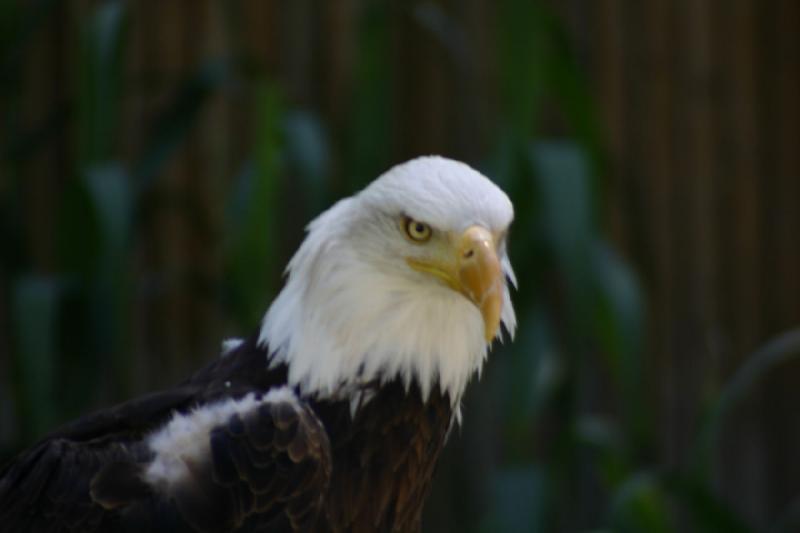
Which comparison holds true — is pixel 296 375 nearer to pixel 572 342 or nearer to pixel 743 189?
pixel 572 342

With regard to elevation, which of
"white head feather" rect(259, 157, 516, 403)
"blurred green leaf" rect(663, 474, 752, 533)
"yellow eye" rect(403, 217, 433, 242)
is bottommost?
"blurred green leaf" rect(663, 474, 752, 533)

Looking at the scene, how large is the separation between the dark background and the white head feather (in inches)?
52.7

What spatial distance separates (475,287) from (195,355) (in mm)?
2640

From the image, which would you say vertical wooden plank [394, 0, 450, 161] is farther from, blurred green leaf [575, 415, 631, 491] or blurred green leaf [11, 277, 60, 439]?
blurred green leaf [11, 277, 60, 439]

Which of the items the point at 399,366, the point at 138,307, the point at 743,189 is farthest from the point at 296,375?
the point at 743,189

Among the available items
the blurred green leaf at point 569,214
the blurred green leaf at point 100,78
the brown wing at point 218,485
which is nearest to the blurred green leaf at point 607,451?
the blurred green leaf at point 569,214

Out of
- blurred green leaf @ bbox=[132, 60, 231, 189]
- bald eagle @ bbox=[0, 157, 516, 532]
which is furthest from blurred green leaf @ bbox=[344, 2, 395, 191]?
bald eagle @ bbox=[0, 157, 516, 532]

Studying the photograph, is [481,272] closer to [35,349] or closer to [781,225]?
[35,349]

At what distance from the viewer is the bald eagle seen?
2.24 metres

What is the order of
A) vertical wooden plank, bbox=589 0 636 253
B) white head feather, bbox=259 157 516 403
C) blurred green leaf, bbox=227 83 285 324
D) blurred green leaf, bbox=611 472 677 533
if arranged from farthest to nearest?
A: vertical wooden plank, bbox=589 0 636 253 → blurred green leaf, bbox=227 83 285 324 → blurred green leaf, bbox=611 472 677 533 → white head feather, bbox=259 157 516 403

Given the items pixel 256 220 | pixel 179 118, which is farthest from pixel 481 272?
pixel 179 118

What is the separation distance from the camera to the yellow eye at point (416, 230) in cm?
229

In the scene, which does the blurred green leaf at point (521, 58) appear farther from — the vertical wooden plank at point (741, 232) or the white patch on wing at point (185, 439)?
the white patch on wing at point (185, 439)

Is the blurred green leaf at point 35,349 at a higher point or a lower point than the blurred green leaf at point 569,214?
lower
